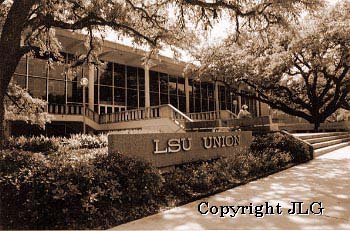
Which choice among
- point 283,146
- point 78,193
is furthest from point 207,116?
point 78,193

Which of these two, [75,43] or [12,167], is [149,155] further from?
[75,43]

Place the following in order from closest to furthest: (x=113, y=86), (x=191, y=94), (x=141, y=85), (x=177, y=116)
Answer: (x=177, y=116) < (x=113, y=86) < (x=141, y=85) < (x=191, y=94)

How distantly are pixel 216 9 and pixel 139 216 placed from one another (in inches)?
346

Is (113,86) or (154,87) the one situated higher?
(154,87)

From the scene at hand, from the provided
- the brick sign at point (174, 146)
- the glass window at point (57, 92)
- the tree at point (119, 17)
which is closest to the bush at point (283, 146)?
the brick sign at point (174, 146)

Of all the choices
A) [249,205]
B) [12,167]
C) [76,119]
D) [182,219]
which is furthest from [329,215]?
[76,119]

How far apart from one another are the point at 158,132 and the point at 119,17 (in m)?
5.02

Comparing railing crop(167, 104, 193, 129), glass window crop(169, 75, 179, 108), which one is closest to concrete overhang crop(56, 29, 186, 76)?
A: glass window crop(169, 75, 179, 108)

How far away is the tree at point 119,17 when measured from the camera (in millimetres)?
8391

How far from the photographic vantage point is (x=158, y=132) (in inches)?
396

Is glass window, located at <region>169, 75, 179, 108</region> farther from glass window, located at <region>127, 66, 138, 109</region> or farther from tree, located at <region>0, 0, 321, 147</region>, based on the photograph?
tree, located at <region>0, 0, 321, 147</region>

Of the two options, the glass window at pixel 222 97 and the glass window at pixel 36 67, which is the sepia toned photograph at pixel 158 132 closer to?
the glass window at pixel 36 67

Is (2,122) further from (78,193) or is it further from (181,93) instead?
(181,93)

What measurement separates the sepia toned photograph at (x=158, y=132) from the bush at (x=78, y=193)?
0.08 feet
